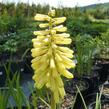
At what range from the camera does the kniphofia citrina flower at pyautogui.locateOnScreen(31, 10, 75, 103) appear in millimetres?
1412

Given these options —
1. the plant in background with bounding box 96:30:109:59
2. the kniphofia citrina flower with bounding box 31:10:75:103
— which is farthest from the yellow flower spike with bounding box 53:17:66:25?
the plant in background with bounding box 96:30:109:59

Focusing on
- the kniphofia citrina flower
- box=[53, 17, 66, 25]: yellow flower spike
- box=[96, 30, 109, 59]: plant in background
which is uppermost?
box=[53, 17, 66, 25]: yellow flower spike

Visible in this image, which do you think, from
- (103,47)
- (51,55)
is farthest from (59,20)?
(103,47)

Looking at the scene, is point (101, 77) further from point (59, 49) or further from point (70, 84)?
point (59, 49)

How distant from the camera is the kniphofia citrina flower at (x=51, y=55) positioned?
4.63 ft

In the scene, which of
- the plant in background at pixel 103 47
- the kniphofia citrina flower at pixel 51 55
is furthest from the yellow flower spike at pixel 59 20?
the plant in background at pixel 103 47

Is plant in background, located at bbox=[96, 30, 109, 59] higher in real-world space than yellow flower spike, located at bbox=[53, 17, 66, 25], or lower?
lower

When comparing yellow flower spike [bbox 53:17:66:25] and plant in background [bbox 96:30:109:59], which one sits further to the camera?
plant in background [bbox 96:30:109:59]

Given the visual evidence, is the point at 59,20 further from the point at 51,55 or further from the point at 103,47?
the point at 103,47

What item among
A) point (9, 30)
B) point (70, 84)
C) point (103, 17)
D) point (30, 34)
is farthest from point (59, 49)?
point (103, 17)

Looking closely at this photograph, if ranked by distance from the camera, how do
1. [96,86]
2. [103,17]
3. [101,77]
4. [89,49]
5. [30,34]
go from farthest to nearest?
1. [103,17]
2. [30,34]
3. [101,77]
4. [89,49]
5. [96,86]

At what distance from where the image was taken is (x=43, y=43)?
141 centimetres

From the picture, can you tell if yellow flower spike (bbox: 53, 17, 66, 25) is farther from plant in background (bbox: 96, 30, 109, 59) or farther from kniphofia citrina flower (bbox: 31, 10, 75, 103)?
plant in background (bbox: 96, 30, 109, 59)

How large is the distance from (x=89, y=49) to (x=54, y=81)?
395 centimetres
